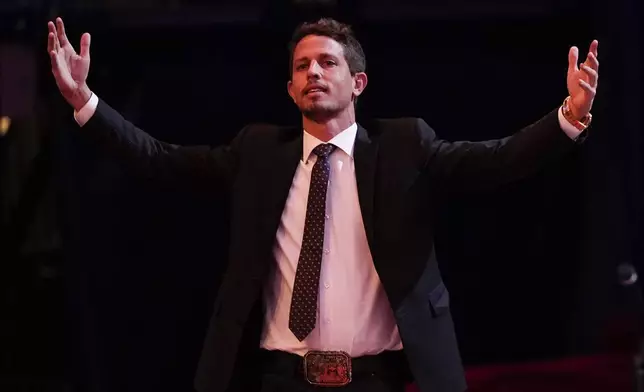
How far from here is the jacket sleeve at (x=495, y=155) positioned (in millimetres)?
1567

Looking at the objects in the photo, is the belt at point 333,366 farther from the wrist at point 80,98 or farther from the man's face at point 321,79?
the wrist at point 80,98

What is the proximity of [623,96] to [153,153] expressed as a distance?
1.50m

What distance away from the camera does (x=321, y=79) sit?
1.70 m

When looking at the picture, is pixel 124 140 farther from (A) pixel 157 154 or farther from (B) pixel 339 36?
(B) pixel 339 36

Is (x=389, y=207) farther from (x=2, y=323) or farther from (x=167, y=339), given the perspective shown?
(x=2, y=323)

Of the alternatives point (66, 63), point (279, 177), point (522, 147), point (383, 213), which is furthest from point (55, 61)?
point (522, 147)

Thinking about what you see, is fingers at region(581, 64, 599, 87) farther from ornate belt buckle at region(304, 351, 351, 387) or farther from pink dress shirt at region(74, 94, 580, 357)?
ornate belt buckle at region(304, 351, 351, 387)

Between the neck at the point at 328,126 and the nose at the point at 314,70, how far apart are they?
0.30ft

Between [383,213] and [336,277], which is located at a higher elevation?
[383,213]

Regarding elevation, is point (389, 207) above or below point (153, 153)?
below

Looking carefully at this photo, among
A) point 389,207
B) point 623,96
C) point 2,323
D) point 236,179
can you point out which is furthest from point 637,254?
point 2,323

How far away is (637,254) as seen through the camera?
258cm

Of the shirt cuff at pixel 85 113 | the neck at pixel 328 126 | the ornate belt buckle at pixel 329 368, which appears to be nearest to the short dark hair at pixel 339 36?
the neck at pixel 328 126

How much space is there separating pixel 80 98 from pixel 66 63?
0.25 ft
